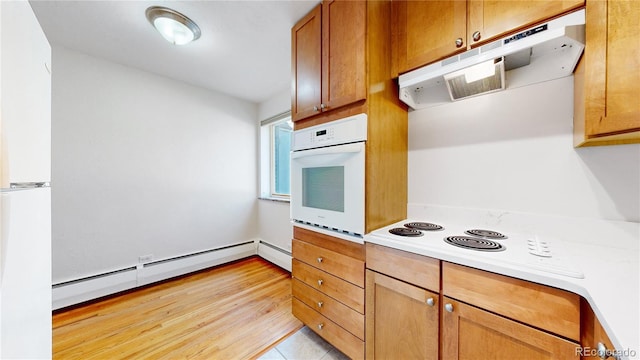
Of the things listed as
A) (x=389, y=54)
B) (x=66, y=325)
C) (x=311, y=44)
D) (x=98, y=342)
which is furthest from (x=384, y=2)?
(x=66, y=325)

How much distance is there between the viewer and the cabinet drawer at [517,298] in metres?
0.66

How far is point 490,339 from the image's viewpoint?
2.63 feet

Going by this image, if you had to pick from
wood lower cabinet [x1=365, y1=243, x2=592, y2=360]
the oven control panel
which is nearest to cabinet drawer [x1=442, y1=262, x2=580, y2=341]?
wood lower cabinet [x1=365, y1=243, x2=592, y2=360]

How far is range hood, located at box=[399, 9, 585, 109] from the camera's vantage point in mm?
849

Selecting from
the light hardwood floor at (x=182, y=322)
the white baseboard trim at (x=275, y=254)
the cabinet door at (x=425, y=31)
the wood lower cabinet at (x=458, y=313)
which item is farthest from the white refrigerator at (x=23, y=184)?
the white baseboard trim at (x=275, y=254)

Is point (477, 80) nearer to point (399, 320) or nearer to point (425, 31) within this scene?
point (425, 31)

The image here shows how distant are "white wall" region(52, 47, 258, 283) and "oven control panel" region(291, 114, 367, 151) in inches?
67.0

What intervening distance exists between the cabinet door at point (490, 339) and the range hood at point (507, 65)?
1082 millimetres

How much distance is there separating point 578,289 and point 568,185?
689 millimetres

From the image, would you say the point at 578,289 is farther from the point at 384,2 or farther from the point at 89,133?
the point at 89,133

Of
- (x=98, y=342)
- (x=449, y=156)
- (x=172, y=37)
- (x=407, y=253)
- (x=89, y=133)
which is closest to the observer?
(x=407, y=253)

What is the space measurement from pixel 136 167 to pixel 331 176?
2.18 m

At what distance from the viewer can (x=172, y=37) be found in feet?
5.38

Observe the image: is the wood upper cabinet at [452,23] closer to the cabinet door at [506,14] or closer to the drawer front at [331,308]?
the cabinet door at [506,14]
